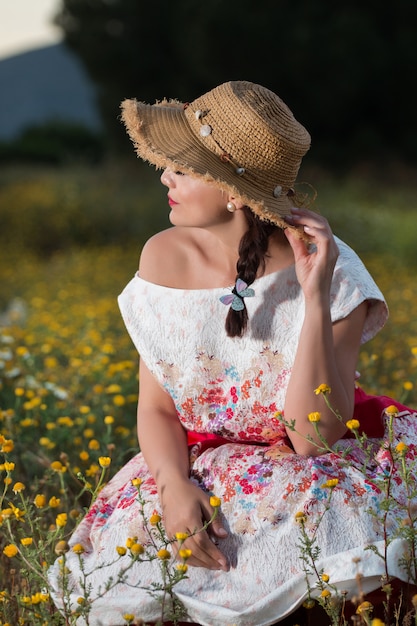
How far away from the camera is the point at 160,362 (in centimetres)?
238

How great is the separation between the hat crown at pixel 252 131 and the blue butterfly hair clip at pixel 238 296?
246mm

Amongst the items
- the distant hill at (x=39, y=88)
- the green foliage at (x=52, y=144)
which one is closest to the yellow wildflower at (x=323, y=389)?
the green foliage at (x=52, y=144)

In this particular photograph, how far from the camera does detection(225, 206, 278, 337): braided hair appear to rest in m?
2.28

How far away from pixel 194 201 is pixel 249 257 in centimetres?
20

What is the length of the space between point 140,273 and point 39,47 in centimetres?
5667

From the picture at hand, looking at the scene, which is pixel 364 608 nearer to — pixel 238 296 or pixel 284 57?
pixel 238 296

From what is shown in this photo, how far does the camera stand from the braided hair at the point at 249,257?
2.28 m

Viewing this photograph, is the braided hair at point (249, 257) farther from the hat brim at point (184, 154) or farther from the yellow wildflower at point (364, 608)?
the yellow wildflower at point (364, 608)

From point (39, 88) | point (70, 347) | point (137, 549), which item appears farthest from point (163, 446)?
point (39, 88)

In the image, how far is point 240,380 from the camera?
2318 millimetres

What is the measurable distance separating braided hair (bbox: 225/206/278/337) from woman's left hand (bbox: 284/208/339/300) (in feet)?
0.41

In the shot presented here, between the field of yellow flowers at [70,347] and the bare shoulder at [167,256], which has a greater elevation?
the bare shoulder at [167,256]

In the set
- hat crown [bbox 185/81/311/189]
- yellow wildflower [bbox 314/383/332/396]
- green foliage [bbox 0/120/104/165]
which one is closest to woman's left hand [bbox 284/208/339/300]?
hat crown [bbox 185/81/311/189]

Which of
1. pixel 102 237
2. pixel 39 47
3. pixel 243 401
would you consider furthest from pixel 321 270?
pixel 39 47
